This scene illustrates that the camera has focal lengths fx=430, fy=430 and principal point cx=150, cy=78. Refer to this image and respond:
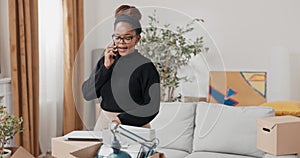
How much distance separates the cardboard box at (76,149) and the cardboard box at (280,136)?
1205 millimetres

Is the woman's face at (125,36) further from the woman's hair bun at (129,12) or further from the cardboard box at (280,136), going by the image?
the cardboard box at (280,136)

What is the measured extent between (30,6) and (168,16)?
98.1 inches

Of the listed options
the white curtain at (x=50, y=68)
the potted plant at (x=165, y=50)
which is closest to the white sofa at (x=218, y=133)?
the potted plant at (x=165, y=50)

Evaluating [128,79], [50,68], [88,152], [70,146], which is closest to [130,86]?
[128,79]

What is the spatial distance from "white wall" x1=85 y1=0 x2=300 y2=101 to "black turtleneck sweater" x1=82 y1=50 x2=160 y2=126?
8.67ft

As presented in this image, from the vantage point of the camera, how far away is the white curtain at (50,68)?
13.6 ft

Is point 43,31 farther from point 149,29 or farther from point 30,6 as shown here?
point 149,29

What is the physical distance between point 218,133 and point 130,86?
1.64 m

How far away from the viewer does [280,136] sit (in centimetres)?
274

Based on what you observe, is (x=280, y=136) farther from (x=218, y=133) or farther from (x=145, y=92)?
(x=145, y=92)

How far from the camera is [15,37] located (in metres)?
3.60

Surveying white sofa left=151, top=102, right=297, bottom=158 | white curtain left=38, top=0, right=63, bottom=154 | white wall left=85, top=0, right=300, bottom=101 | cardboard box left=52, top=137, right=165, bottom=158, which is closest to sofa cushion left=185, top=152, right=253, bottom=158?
white sofa left=151, top=102, right=297, bottom=158

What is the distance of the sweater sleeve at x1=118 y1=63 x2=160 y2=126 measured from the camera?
1524 mm

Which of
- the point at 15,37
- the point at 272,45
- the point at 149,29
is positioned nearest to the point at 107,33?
the point at 149,29
